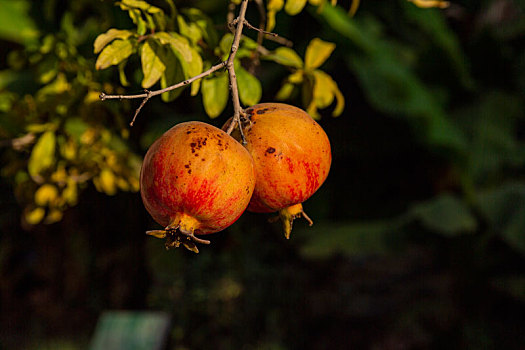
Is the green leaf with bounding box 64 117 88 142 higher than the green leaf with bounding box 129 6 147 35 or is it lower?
lower

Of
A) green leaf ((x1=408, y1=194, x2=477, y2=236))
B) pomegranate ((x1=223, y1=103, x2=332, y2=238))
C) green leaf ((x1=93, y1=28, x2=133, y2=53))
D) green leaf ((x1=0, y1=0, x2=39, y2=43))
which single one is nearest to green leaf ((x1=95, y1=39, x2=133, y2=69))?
green leaf ((x1=93, y1=28, x2=133, y2=53))

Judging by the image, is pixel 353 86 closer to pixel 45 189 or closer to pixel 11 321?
pixel 45 189

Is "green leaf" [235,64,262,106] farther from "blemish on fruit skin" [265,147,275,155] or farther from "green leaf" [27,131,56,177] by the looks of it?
"green leaf" [27,131,56,177]

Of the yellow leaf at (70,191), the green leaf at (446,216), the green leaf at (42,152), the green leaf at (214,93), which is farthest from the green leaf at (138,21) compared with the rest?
the green leaf at (446,216)

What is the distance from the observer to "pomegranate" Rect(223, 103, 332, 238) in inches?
23.1

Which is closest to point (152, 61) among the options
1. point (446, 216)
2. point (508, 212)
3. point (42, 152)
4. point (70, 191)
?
point (42, 152)

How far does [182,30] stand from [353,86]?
2.90 meters

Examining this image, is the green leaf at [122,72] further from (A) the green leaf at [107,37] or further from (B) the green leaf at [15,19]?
(B) the green leaf at [15,19]

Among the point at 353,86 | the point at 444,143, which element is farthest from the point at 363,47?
the point at 353,86

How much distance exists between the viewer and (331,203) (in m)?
3.35

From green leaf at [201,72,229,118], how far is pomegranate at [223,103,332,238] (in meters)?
0.15

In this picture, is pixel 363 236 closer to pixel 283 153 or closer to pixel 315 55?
pixel 315 55

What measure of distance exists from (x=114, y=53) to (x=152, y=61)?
0.06 metres

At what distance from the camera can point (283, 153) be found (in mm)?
585
